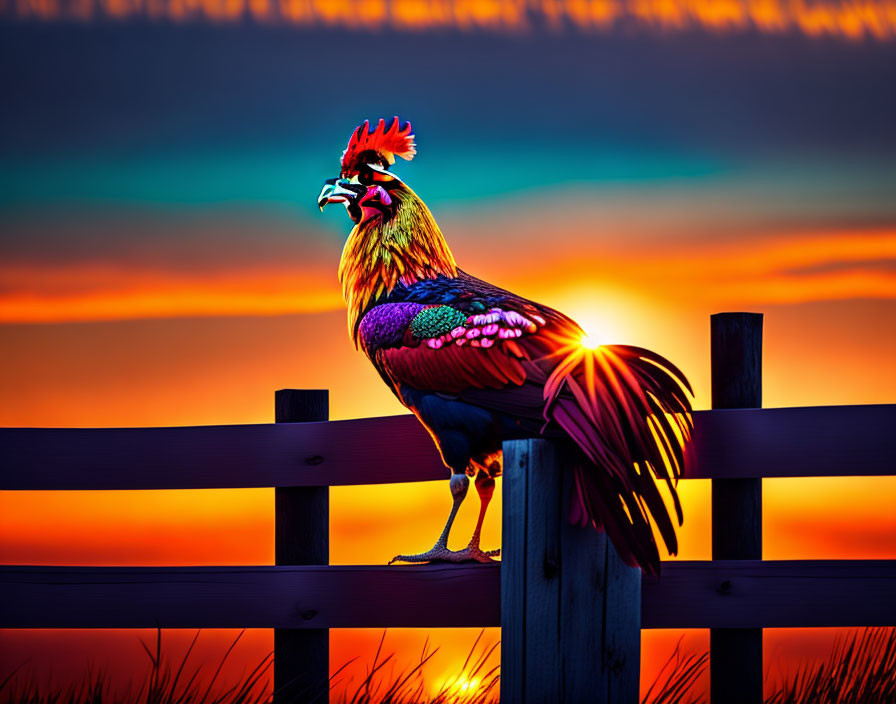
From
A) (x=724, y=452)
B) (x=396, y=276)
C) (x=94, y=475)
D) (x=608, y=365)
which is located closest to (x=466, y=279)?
(x=396, y=276)

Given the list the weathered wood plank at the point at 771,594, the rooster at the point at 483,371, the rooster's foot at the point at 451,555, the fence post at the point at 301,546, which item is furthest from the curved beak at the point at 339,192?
the weathered wood plank at the point at 771,594

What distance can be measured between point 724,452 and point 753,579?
1.34 ft

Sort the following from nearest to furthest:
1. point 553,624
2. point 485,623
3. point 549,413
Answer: point 553,624, point 549,413, point 485,623

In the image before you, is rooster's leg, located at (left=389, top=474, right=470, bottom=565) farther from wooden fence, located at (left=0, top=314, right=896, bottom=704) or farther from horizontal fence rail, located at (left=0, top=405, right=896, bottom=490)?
horizontal fence rail, located at (left=0, top=405, right=896, bottom=490)

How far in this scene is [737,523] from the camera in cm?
339

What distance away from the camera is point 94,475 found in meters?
3.70

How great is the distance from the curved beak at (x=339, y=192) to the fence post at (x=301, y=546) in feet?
2.47

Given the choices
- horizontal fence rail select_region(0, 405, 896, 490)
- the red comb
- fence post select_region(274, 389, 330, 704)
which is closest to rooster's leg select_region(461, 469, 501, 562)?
horizontal fence rail select_region(0, 405, 896, 490)

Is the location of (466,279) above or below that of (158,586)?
above

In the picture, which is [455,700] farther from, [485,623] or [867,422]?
[867,422]

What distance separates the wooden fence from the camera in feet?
10.5

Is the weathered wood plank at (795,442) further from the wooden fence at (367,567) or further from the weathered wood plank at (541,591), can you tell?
the weathered wood plank at (541,591)

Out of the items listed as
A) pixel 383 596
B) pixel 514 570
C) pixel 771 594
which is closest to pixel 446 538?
pixel 383 596

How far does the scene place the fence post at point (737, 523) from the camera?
3361mm
